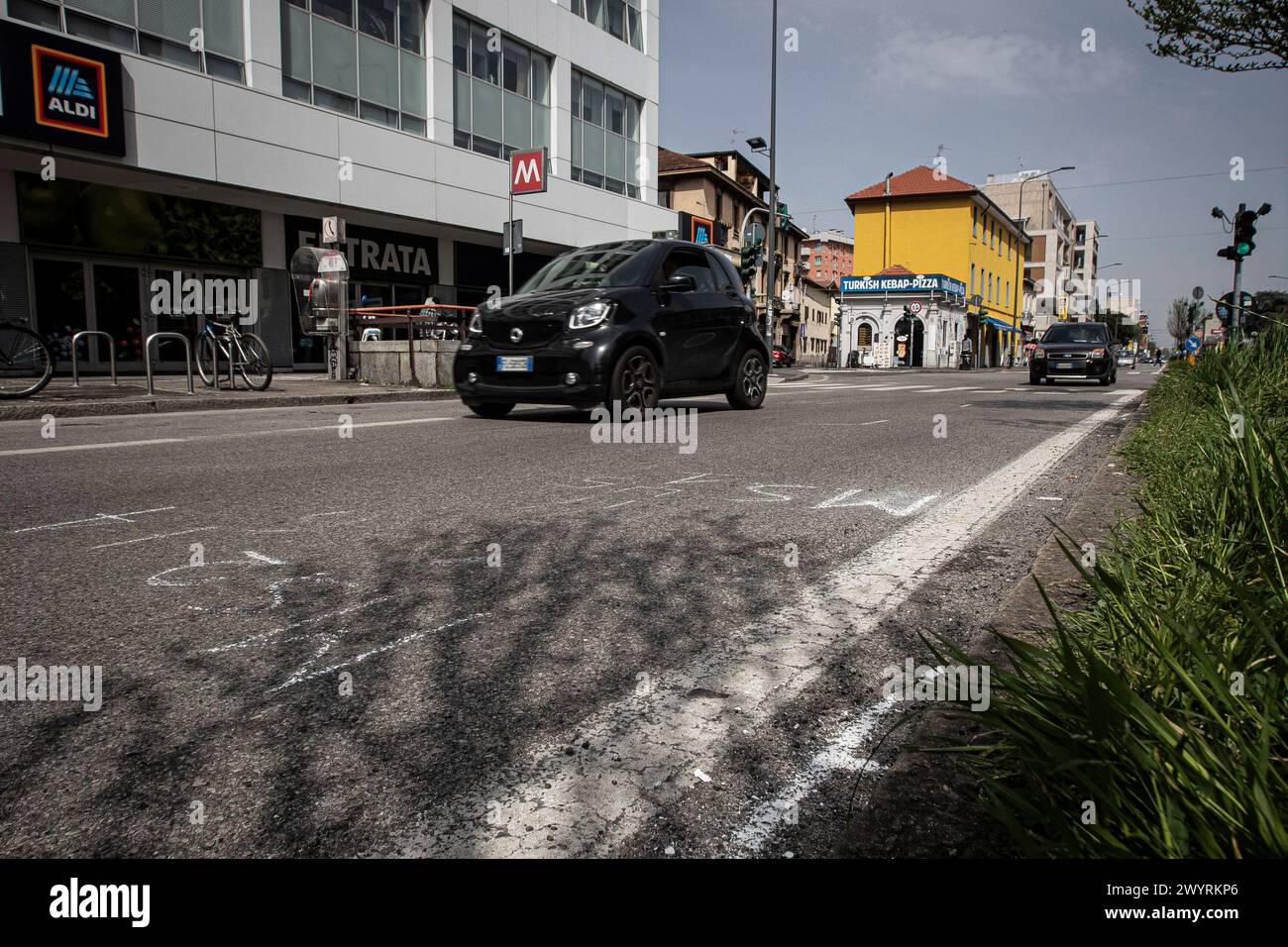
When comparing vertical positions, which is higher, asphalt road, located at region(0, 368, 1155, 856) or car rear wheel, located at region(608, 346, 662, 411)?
car rear wheel, located at region(608, 346, 662, 411)

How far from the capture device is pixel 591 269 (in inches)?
357

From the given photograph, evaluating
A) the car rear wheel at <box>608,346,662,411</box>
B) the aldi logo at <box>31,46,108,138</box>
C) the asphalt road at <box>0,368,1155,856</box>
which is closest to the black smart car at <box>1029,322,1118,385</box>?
the car rear wheel at <box>608,346,662,411</box>

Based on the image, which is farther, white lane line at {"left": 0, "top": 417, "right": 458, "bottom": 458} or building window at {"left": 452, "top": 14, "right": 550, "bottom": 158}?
building window at {"left": 452, "top": 14, "right": 550, "bottom": 158}

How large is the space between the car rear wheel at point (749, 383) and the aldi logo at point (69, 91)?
1280 cm

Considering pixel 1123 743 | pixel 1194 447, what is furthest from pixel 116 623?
pixel 1194 447

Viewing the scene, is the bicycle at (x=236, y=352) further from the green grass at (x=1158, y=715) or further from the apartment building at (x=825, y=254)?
the apartment building at (x=825, y=254)

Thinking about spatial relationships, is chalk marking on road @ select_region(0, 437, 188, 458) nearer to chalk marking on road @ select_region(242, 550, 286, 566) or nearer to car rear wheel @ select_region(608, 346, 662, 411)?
car rear wheel @ select_region(608, 346, 662, 411)

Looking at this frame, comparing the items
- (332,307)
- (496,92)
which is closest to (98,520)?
(332,307)

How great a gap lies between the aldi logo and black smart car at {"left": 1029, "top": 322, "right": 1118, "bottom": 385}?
68.0 feet

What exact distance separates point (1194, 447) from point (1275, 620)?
8.38ft

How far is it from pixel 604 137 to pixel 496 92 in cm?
537

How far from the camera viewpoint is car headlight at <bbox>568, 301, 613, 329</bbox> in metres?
8.28

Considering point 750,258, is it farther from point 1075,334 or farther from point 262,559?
point 262,559

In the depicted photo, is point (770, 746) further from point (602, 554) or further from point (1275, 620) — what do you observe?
point (602, 554)
